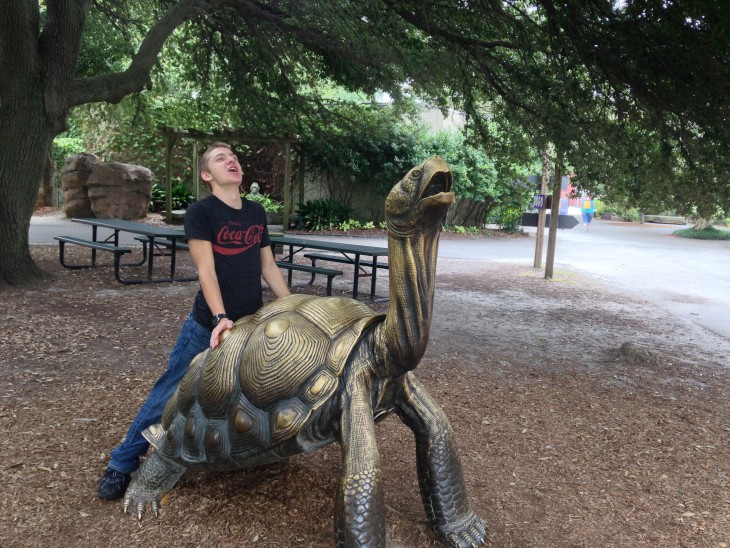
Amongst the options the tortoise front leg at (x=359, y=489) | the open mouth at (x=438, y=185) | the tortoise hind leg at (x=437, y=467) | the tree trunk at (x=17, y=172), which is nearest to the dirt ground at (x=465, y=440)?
the tortoise hind leg at (x=437, y=467)

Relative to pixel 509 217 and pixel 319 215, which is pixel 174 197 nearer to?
pixel 319 215

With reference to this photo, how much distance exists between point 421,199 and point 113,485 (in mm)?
2142

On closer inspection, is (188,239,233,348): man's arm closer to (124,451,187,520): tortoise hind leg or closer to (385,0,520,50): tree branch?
(124,451,187,520): tortoise hind leg

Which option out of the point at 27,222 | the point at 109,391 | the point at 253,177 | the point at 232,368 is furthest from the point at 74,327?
the point at 253,177

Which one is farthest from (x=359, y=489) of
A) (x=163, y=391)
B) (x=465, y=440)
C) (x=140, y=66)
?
(x=140, y=66)

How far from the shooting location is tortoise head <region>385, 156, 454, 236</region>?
2.05 m

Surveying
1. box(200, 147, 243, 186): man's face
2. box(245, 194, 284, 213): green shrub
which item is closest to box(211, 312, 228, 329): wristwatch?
box(200, 147, 243, 186): man's face

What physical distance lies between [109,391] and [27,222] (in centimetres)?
464

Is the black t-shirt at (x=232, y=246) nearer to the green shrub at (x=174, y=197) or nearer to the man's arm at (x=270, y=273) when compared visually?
Result: the man's arm at (x=270, y=273)

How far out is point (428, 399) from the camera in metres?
2.68

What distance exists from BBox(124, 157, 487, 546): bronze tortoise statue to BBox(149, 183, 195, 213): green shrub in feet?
56.4

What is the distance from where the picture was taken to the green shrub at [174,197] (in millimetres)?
19453

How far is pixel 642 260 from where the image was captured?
55.8 ft

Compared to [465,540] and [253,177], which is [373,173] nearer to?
[253,177]
